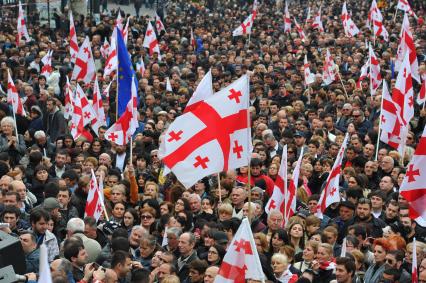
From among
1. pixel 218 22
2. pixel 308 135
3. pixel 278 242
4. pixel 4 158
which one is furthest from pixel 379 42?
pixel 278 242

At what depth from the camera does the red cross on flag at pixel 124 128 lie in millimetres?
15797

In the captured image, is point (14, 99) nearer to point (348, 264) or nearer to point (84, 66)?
point (84, 66)

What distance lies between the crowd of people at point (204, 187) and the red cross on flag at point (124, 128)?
309mm

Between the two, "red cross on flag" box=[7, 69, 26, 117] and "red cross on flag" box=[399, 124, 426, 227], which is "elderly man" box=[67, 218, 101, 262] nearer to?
"red cross on flag" box=[399, 124, 426, 227]

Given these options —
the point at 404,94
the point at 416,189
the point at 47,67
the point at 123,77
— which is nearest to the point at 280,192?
the point at 416,189

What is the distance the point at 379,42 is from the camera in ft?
103

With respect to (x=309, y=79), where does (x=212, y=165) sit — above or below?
above

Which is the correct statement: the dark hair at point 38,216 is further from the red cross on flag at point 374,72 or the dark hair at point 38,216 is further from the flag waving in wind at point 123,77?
the red cross on flag at point 374,72

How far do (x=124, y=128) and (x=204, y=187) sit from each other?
2.29m

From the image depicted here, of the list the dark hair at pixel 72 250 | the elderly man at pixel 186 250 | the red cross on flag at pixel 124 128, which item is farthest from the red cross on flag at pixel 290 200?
the red cross on flag at pixel 124 128

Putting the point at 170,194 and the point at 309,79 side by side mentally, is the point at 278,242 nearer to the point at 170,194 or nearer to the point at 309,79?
the point at 170,194

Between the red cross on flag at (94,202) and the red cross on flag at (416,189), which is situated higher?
the red cross on flag at (416,189)

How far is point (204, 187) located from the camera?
46.2 ft

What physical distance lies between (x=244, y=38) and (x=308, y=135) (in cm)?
1572
